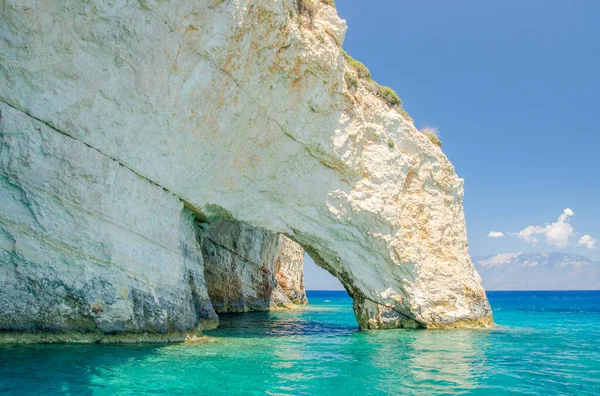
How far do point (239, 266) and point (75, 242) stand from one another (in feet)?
62.8

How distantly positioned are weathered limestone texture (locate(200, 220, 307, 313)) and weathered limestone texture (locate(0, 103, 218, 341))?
12929 millimetres

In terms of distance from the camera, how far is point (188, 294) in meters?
14.7

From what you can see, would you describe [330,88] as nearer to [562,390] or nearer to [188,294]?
[188,294]

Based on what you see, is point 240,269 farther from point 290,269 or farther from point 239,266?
point 290,269

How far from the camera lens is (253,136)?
1611 cm

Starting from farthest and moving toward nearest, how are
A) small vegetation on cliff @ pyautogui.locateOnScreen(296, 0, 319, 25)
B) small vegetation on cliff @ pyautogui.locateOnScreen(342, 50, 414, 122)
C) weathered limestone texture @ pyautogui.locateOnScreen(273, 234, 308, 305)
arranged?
weathered limestone texture @ pyautogui.locateOnScreen(273, 234, 308, 305) < small vegetation on cliff @ pyautogui.locateOnScreen(342, 50, 414, 122) < small vegetation on cliff @ pyautogui.locateOnScreen(296, 0, 319, 25)

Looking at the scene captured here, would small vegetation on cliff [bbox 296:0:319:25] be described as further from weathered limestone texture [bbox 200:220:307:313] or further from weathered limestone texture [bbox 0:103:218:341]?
weathered limestone texture [bbox 200:220:307:313]

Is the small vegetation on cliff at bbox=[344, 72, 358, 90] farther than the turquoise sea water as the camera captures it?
Yes

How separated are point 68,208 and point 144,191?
2232 mm

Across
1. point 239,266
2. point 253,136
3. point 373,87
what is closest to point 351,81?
point 373,87

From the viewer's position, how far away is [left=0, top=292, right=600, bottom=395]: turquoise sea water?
8914mm

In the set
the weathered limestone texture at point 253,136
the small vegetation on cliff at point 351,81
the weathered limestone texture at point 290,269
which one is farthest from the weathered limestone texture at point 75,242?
the weathered limestone texture at point 290,269

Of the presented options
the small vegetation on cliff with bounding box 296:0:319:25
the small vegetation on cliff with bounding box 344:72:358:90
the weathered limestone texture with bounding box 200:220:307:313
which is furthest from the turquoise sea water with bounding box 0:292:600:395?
the weathered limestone texture with bounding box 200:220:307:313

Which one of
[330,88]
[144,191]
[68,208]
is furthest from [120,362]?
[330,88]
